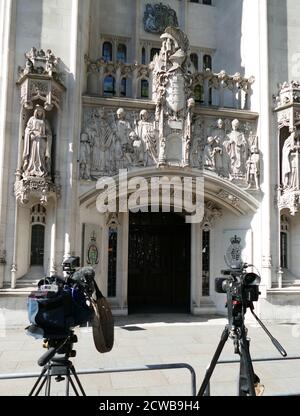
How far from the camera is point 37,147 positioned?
985cm

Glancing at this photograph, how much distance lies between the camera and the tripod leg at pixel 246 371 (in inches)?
142

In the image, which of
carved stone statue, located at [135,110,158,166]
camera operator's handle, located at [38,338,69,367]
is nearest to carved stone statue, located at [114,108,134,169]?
carved stone statue, located at [135,110,158,166]

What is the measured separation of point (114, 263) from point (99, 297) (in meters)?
8.34

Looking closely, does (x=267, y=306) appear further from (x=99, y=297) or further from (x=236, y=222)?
(x=99, y=297)

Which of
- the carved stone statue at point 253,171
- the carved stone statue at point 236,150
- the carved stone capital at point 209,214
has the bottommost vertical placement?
the carved stone capital at point 209,214

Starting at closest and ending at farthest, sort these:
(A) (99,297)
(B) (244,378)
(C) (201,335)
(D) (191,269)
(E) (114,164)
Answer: (A) (99,297)
(B) (244,378)
(C) (201,335)
(E) (114,164)
(D) (191,269)

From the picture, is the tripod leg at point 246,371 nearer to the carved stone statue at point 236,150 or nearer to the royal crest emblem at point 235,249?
the royal crest emblem at point 235,249

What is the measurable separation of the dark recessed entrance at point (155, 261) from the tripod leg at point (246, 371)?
985cm

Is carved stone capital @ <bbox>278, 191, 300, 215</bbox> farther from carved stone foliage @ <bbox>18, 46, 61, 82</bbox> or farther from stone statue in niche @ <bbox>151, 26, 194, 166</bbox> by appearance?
carved stone foliage @ <bbox>18, 46, 61, 82</bbox>

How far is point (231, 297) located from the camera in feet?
12.5

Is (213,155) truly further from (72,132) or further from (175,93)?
(72,132)

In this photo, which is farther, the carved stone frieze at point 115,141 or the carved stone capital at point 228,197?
the carved stone capital at point 228,197

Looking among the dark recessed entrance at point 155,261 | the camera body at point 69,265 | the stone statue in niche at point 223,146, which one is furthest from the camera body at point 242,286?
the dark recessed entrance at point 155,261
